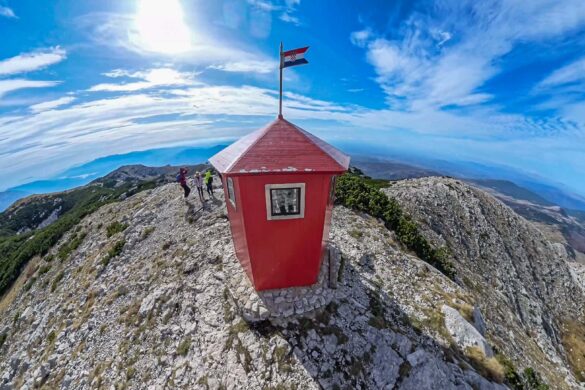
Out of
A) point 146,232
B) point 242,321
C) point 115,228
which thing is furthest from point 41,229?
point 242,321

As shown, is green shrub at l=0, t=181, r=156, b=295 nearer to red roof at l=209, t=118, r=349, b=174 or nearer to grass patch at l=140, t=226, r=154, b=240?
grass patch at l=140, t=226, r=154, b=240

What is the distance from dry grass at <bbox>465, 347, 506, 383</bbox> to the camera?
9453mm

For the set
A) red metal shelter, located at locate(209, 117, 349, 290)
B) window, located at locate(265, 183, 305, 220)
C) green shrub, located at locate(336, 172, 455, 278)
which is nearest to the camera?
red metal shelter, located at locate(209, 117, 349, 290)

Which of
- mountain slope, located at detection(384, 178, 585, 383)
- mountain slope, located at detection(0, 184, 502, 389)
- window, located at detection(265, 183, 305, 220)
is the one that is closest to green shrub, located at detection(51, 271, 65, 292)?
mountain slope, located at detection(0, 184, 502, 389)

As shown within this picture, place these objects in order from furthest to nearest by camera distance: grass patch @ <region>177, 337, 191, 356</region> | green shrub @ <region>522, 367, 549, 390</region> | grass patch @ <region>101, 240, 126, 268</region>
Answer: grass patch @ <region>101, 240, 126, 268</region> < green shrub @ <region>522, 367, 549, 390</region> < grass patch @ <region>177, 337, 191, 356</region>

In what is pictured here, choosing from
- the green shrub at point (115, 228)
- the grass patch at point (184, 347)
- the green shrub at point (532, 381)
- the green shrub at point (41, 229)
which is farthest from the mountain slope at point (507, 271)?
the green shrub at point (41, 229)

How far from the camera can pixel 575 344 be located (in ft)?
63.7

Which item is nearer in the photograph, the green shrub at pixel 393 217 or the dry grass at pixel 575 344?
the green shrub at pixel 393 217

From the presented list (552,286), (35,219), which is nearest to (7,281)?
(552,286)

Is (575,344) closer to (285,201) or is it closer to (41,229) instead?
(285,201)

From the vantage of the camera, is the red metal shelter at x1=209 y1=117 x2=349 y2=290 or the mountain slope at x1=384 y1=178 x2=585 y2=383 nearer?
the red metal shelter at x1=209 y1=117 x2=349 y2=290

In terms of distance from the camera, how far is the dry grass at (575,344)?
17.1 metres

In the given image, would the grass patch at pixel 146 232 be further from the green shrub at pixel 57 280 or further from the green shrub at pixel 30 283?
the green shrub at pixel 30 283

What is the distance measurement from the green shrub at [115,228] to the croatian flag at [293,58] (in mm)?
17129
